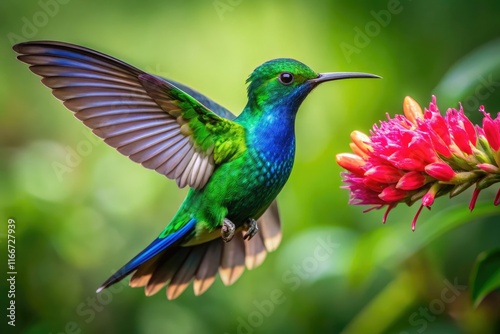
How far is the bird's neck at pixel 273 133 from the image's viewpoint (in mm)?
2178

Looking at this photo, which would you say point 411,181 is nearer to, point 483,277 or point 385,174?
point 385,174

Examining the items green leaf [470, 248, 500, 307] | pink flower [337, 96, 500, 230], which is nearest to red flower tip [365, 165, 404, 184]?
pink flower [337, 96, 500, 230]

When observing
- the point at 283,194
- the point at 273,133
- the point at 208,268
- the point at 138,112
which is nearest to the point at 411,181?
the point at 273,133

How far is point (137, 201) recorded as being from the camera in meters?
3.19

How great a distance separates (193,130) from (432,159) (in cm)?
74

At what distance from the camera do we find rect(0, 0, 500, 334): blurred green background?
272 centimetres

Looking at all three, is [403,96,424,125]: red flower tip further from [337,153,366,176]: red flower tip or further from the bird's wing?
the bird's wing

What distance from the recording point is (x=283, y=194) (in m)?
3.36

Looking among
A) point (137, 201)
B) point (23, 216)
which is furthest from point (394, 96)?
point (23, 216)

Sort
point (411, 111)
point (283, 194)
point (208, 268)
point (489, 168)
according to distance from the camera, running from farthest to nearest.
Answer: point (283, 194) → point (208, 268) → point (411, 111) → point (489, 168)

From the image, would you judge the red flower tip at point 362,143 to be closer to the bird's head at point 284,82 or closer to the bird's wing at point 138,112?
the bird's head at point 284,82

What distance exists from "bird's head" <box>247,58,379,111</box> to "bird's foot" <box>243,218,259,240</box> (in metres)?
0.36

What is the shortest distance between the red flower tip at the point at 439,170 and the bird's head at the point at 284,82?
48 centimetres

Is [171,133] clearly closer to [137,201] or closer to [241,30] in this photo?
[137,201]
